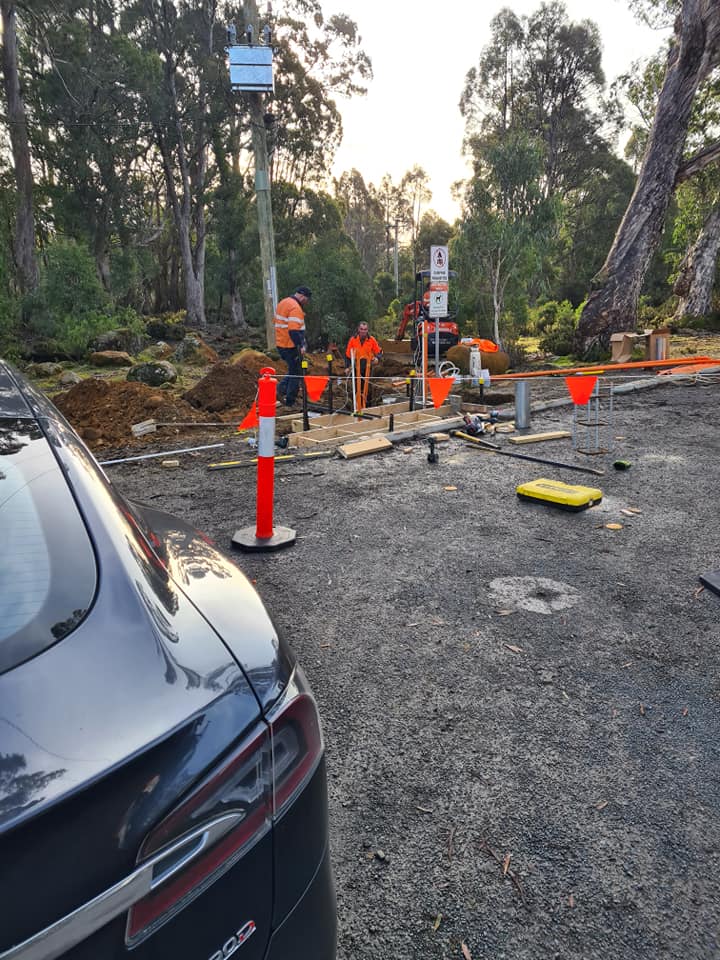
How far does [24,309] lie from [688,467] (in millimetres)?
18941

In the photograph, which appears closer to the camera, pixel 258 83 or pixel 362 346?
pixel 362 346

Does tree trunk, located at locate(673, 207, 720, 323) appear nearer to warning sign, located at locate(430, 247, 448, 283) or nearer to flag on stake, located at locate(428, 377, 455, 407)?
warning sign, located at locate(430, 247, 448, 283)

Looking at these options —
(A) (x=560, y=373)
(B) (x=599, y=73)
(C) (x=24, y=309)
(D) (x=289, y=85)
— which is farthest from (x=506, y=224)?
(B) (x=599, y=73)

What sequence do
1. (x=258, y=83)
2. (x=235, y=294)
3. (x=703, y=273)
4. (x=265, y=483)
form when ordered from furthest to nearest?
1. (x=235, y=294)
2. (x=703, y=273)
3. (x=258, y=83)
4. (x=265, y=483)

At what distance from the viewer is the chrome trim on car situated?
76 cm

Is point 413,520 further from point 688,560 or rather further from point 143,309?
point 143,309

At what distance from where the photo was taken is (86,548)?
1296 millimetres

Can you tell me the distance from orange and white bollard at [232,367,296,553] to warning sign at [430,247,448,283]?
23.9ft

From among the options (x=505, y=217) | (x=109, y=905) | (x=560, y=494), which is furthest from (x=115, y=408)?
(x=505, y=217)

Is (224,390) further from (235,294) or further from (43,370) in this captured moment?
(235,294)

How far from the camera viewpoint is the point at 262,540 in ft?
15.1

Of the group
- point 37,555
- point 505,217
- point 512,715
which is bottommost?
point 512,715

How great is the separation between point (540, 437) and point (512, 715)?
5.91 m

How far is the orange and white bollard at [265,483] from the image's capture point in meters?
4.38
